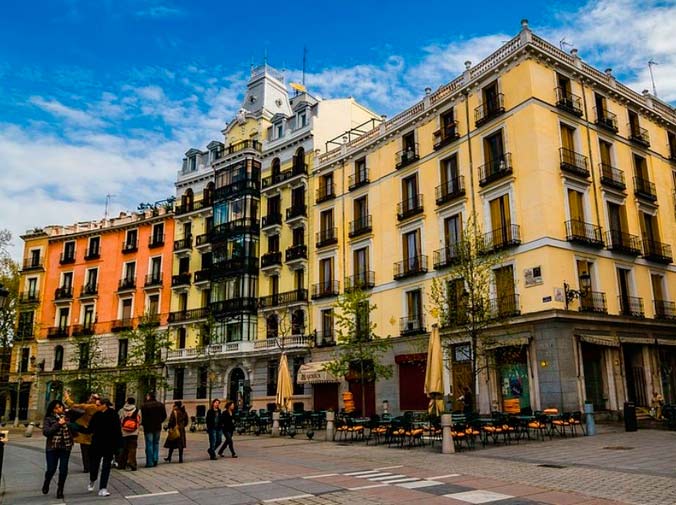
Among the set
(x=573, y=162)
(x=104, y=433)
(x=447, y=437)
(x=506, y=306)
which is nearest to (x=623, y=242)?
(x=573, y=162)

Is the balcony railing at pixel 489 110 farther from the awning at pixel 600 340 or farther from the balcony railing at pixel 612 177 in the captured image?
the awning at pixel 600 340

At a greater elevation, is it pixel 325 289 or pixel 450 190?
pixel 450 190

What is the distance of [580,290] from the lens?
24.9m

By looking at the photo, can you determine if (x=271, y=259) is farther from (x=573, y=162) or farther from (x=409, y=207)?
(x=573, y=162)

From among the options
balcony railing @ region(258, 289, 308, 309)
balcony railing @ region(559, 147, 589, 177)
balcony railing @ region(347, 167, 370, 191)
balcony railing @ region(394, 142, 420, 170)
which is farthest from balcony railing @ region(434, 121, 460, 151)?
balcony railing @ region(258, 289, 308, 309)

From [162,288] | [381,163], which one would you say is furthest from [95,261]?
[381,163]

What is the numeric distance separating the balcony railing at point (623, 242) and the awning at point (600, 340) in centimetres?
453

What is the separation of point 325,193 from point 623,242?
18.7 m

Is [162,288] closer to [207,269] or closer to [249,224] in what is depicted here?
[207,269]

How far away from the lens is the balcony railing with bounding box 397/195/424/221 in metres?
31.4

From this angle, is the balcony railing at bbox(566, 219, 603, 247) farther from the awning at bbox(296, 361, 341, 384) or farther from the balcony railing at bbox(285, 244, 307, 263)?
the balcony railing at bbox(285, 244, 307, 263)

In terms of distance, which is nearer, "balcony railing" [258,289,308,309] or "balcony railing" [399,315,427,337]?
"balcony railing" [399,315,427,337]

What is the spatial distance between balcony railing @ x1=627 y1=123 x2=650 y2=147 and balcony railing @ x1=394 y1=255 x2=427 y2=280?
42.0 ft

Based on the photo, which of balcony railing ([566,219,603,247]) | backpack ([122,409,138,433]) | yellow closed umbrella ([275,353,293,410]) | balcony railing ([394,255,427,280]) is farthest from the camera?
balcony railing ([394,255,427,280])
